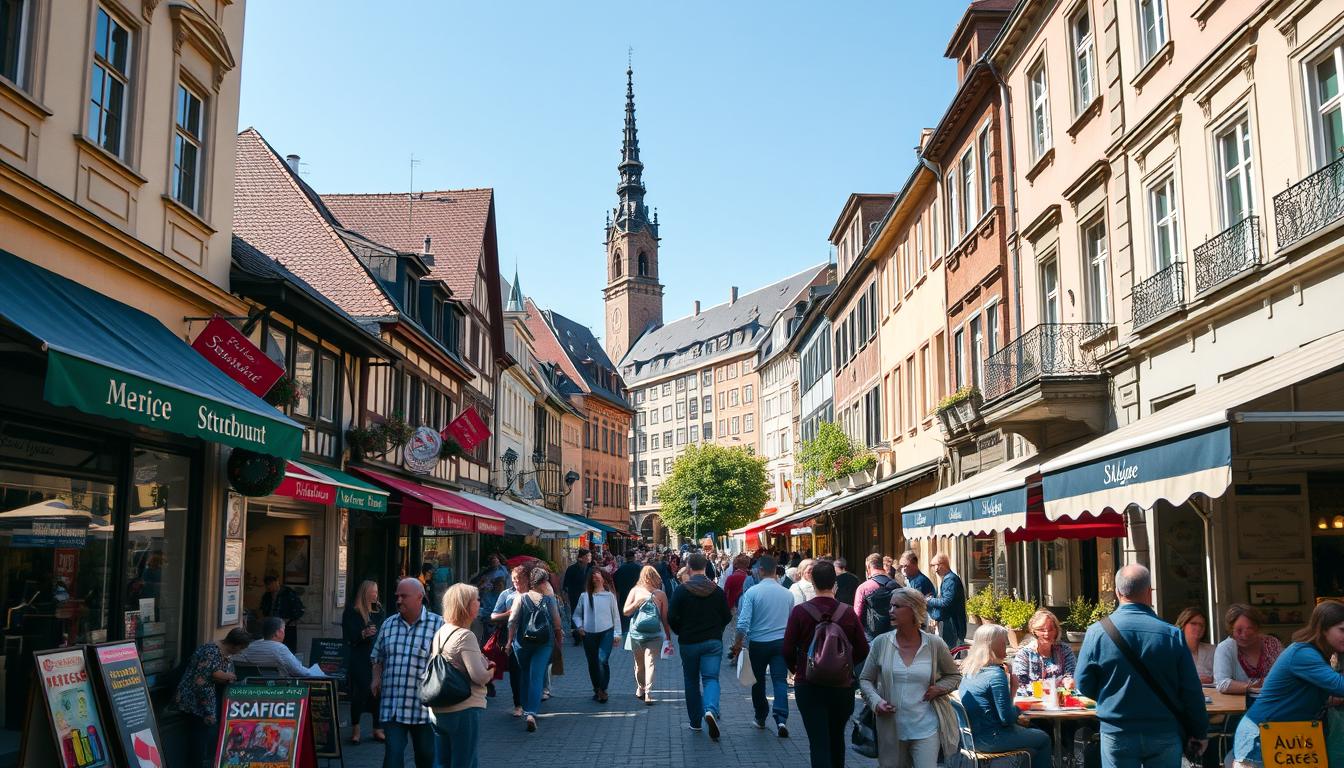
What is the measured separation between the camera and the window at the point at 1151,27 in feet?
51.9

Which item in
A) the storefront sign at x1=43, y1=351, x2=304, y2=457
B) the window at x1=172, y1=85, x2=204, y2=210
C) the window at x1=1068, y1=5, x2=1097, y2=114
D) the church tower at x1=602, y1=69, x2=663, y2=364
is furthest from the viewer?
the church tower at x1=602, y1=69, x2=663, y2=364

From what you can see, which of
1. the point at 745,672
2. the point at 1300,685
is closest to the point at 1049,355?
the point at 745,672

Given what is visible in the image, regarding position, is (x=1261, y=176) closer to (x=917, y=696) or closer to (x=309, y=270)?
(x=917, y=696)

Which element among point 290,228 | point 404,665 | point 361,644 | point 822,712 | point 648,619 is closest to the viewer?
point 404,665

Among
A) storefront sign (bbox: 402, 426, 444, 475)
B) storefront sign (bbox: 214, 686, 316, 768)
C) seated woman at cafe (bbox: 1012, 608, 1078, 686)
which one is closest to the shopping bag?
seated woman at cafe (bbox: 1012, 608, 1078, 686)

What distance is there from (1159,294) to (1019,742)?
9.25 meters

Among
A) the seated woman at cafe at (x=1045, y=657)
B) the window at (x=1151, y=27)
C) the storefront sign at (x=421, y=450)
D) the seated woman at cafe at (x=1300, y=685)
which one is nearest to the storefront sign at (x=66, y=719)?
the seated woman at cafe at (x=1045, y=657)

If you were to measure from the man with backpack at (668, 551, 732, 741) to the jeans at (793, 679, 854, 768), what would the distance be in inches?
133

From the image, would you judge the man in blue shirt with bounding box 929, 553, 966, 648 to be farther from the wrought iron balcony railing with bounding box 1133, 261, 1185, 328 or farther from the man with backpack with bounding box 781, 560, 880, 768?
the man with backpack with bounding box 781, 560, 880, 768

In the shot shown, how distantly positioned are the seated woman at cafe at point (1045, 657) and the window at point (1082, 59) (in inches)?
437

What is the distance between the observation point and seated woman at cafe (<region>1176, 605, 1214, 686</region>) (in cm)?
938

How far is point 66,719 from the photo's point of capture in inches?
295

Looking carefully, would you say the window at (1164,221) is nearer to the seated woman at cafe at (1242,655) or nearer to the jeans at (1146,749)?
the seated woman at cafe at (1242,655)

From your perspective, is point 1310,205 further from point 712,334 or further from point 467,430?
point 712,334
